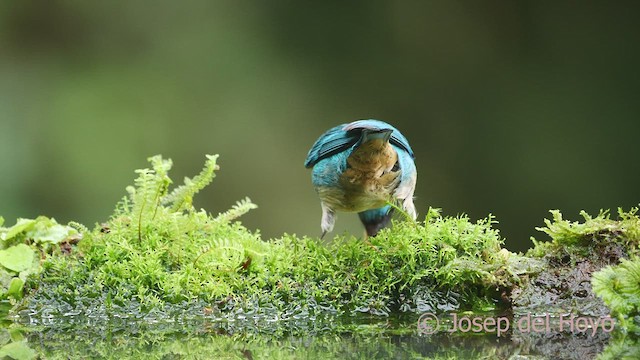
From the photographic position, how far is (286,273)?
3.07 meters

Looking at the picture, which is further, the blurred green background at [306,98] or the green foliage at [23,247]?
the blurred green background at [306,98]

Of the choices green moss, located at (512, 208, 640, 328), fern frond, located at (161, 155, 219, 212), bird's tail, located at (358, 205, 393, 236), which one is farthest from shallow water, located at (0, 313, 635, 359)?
bird's tail, located at (358, 205, 393, 236)

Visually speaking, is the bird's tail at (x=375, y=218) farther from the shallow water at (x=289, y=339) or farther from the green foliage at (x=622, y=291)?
the green foliage at (x=622, y=291)

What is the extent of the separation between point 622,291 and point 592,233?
453 mm

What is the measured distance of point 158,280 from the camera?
303cm

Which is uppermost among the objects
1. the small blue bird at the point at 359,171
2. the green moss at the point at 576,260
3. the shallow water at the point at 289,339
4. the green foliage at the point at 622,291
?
the small blue bird at the point at 359,171

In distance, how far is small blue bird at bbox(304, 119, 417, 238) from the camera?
131 inches

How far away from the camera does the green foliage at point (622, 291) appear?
100 inches

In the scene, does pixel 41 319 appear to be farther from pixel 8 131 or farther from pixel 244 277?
pixel 8 131

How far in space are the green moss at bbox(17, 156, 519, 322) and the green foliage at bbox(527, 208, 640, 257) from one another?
0.17m

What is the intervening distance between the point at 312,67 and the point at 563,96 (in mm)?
2404

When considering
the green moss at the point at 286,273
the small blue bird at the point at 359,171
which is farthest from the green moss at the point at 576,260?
the small blue bird at the point at 359,171

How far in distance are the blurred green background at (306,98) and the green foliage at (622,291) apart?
13.3 ft

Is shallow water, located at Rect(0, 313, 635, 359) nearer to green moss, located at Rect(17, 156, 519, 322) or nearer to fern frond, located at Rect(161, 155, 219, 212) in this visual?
green moss, located at Rect(17, 156, 519, 322)
